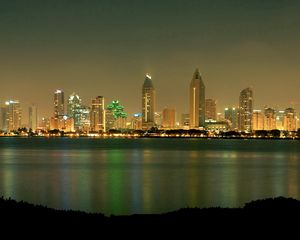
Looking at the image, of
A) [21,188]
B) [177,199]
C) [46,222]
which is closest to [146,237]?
[46,222]

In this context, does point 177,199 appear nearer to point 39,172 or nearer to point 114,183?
point 114,183

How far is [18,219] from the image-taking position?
1166 cm

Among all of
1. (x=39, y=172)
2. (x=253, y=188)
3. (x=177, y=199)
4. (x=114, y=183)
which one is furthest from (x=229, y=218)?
(x=39, y=172)

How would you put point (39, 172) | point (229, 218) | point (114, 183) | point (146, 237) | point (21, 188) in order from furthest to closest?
point (39, 172) → point (114, 183) → point (21, 188) → point (229, 218) → point (146, 237)

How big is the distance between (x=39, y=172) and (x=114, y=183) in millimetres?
12570

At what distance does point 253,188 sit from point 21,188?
16556mm

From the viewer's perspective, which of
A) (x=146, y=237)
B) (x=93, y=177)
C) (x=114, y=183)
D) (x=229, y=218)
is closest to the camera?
(x=146, y=237)

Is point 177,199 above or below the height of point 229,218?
below

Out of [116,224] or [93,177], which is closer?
[116,224]

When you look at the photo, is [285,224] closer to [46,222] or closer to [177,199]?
[46,222]

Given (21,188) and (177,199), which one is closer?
(177,199)

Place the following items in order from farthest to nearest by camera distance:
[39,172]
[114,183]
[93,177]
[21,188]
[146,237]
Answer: [39,172]
[93,177]
[114,183]
[21,188]
[146,237]

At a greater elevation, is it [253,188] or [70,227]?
[70,227]

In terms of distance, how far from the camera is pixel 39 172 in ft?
155
